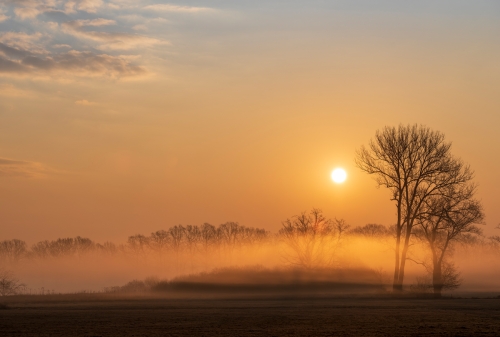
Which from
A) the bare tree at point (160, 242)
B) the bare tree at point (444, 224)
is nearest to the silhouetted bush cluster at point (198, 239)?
the bare tree at point (160, 242)

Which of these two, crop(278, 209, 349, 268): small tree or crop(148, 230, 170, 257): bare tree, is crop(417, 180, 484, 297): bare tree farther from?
crop(148, 230, 170, 257): bare tree

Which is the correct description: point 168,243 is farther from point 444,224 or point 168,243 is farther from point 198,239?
point 444,224

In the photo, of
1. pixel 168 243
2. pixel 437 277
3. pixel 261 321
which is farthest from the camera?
pixel 168 243

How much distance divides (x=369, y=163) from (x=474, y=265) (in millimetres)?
64114

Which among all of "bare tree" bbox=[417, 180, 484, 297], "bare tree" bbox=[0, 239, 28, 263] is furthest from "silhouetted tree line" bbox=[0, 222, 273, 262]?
"bare tree" bbox=[417, 180, 484, 297]

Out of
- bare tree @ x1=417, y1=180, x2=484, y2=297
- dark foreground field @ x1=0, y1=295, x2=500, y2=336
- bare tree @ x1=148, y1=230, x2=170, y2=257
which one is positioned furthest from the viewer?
bare tree @ x1=148, y1=230, x2=170, y2=257

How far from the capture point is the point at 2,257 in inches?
6260

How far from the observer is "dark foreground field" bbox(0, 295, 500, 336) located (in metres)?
27.2

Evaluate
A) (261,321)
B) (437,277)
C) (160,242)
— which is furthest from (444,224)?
(160,242)

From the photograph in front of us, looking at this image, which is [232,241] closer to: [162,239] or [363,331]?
[162,239]

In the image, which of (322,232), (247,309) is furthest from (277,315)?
(322,232)

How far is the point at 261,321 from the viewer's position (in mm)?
31844

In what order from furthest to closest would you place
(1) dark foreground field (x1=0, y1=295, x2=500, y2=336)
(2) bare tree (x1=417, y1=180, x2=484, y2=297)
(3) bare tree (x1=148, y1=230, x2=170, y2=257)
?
1. (3) bare tree (x1=148, y1=230, x2=170, y2=257)
2. (2) bare tree (x1=417, y1=180, x2=484, y2=297)
3. (1) dark foreground field (x1=0, y1=295, x2=500, y2=336)

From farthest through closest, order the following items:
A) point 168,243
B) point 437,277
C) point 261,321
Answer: point 168,243 → point 437,277 → point 261,321
